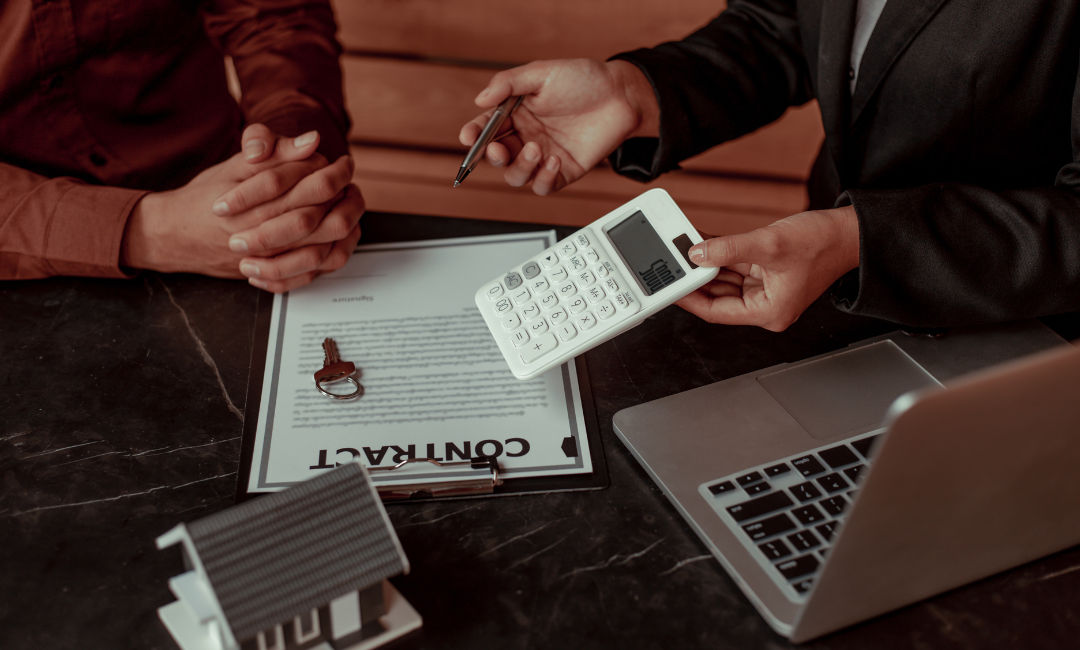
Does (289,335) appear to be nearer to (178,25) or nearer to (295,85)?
(295,85)

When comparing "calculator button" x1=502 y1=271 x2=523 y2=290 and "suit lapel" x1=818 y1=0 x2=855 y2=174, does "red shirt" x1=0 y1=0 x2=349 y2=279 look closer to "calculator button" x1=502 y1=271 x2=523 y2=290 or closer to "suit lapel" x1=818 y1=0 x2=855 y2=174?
"calculator button" x1=502 y1=271 x2=523 y2=290

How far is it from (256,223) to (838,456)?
587 millimetres

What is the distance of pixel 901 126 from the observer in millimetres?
916

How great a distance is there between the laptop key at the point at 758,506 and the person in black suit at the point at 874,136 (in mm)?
176

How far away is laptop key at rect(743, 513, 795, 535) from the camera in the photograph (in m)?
0.57

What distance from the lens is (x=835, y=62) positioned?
2.91 ft

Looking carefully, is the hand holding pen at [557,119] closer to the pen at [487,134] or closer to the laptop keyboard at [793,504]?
the pen at [487,134]

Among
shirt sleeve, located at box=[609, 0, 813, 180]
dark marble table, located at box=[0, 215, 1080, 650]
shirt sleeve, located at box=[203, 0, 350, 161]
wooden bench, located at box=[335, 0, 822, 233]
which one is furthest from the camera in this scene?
wooden bench, located at box=[335, 0, 822, 233]

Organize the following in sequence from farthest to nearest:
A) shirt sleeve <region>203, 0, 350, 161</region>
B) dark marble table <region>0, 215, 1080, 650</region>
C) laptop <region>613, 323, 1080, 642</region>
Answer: shirt sleeve <region>203, 0, 350, 161</region>, dark marble table <region>0, 215, 1080, 650</region>, laptop <region>613, 323, 1080, 642</region>

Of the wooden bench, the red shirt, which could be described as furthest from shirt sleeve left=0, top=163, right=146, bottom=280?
the wooden bench

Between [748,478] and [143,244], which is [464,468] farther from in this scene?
[143,244]

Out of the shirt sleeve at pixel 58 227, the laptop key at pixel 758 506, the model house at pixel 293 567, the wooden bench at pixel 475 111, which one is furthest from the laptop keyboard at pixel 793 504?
the wooden bench at pixel 475 111

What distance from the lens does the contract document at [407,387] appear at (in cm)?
66

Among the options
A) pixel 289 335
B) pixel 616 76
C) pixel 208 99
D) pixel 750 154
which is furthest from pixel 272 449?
pixel 750 154
